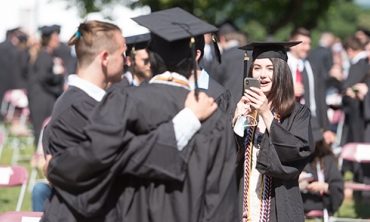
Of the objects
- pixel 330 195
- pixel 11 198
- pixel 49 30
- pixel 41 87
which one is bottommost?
pixel 11 198

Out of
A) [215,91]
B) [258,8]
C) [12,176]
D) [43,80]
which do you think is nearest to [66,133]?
[215,91]

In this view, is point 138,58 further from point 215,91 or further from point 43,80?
point 43,80

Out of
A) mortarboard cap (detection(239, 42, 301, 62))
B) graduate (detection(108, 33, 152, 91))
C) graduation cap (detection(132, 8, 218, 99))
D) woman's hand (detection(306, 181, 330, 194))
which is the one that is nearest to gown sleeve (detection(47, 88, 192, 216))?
graduation cap (detection(132, 8, 218, 99))

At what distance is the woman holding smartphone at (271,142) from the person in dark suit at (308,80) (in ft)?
11.8

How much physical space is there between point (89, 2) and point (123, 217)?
53.0ft

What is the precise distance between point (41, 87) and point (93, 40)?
8.40 metres

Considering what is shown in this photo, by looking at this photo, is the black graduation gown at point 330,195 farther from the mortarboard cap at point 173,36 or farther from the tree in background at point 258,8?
the tree in background at point 258,8

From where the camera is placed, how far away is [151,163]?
10.4 ft

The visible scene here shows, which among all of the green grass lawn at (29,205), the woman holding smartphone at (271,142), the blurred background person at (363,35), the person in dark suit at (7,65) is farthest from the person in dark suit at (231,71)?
the person in dark suit at (7,65)

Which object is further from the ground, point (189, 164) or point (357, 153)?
point (189, 164)

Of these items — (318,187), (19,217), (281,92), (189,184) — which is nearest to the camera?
(189,184)

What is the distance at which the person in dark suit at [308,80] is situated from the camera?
8.32 meters

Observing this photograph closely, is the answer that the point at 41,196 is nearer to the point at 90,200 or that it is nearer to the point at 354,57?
the point at 90,200

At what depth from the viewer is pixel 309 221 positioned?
27.3 feet
